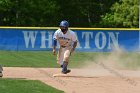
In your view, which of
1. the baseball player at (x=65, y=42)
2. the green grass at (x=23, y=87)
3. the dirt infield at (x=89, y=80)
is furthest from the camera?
the baseball player at (x=65, y=42)

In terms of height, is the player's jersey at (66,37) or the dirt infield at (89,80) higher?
the player's jersey at (66,37)

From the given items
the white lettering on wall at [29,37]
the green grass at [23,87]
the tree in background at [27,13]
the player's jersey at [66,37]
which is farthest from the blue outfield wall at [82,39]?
the tree in background at [27,13]

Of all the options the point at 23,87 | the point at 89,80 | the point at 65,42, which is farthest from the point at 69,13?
the point at 23,87

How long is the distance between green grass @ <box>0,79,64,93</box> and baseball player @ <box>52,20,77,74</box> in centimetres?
217

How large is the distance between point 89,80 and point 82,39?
1579cm

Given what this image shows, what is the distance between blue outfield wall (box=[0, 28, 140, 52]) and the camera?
2980 centimetres

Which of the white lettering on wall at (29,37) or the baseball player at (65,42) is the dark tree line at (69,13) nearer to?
the white lettering on wall at (29,37)

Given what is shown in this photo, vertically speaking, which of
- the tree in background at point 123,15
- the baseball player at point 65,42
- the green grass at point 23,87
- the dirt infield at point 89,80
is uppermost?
the baseball player at point 65,42

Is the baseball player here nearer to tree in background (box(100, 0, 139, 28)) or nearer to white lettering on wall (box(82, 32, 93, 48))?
white lettering on wall (box(82, 32, 93, 48))

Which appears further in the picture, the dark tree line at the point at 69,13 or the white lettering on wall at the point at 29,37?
the dark tree line at the point at 69,13

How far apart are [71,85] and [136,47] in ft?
57.8

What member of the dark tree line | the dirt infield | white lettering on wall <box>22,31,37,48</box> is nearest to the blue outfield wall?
white lettering on wall <box>22,31,37,48</box>

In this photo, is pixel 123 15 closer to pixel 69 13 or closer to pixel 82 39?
pixel 69 13

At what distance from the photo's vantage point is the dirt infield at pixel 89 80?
492 inches
